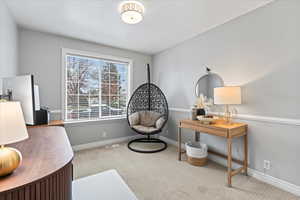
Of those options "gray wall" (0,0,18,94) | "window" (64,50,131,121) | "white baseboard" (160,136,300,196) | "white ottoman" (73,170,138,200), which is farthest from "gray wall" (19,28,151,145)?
"white baseboard" (160,136,300,196)

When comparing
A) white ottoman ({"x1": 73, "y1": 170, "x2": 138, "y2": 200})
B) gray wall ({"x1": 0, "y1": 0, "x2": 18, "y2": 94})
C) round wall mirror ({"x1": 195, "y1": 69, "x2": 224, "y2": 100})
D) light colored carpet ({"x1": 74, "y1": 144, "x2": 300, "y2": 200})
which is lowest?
light colored carpet ({"x1": 74, "y1": 144, "x2": 300, "y2": 200})

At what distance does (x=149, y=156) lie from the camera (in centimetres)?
283

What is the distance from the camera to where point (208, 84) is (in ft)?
8.93

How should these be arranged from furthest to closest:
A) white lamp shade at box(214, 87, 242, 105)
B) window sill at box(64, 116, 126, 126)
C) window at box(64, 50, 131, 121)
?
window at box(64, 50, 131, 121), window sill at box(64, 116, 126, 126), white lamp shade at box(214, 87, 242, 105)

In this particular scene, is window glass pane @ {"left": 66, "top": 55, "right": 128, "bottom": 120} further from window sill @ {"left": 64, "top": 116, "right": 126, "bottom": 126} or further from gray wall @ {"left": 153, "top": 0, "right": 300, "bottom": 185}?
gray wall @ {"left": 153, "top": 0, "right": 300, "bottom": 185}

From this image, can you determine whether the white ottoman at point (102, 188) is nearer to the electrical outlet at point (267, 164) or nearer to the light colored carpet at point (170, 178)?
the light colored carpet at point (170, 178)

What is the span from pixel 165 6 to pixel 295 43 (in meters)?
1.70

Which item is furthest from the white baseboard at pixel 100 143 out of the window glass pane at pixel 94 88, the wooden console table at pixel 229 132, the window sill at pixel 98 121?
the wooden console table at pixel 229 132

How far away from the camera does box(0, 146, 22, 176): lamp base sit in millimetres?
688

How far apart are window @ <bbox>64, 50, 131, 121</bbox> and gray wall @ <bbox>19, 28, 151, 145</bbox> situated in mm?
173

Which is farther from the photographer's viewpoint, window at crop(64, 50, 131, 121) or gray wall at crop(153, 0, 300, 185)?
window at crop(64, 50, 131, 121)

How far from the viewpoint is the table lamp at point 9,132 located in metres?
0.69

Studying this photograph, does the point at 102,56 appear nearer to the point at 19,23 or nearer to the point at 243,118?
the point at 19,23

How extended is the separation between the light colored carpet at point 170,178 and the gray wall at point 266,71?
35 centimetres
